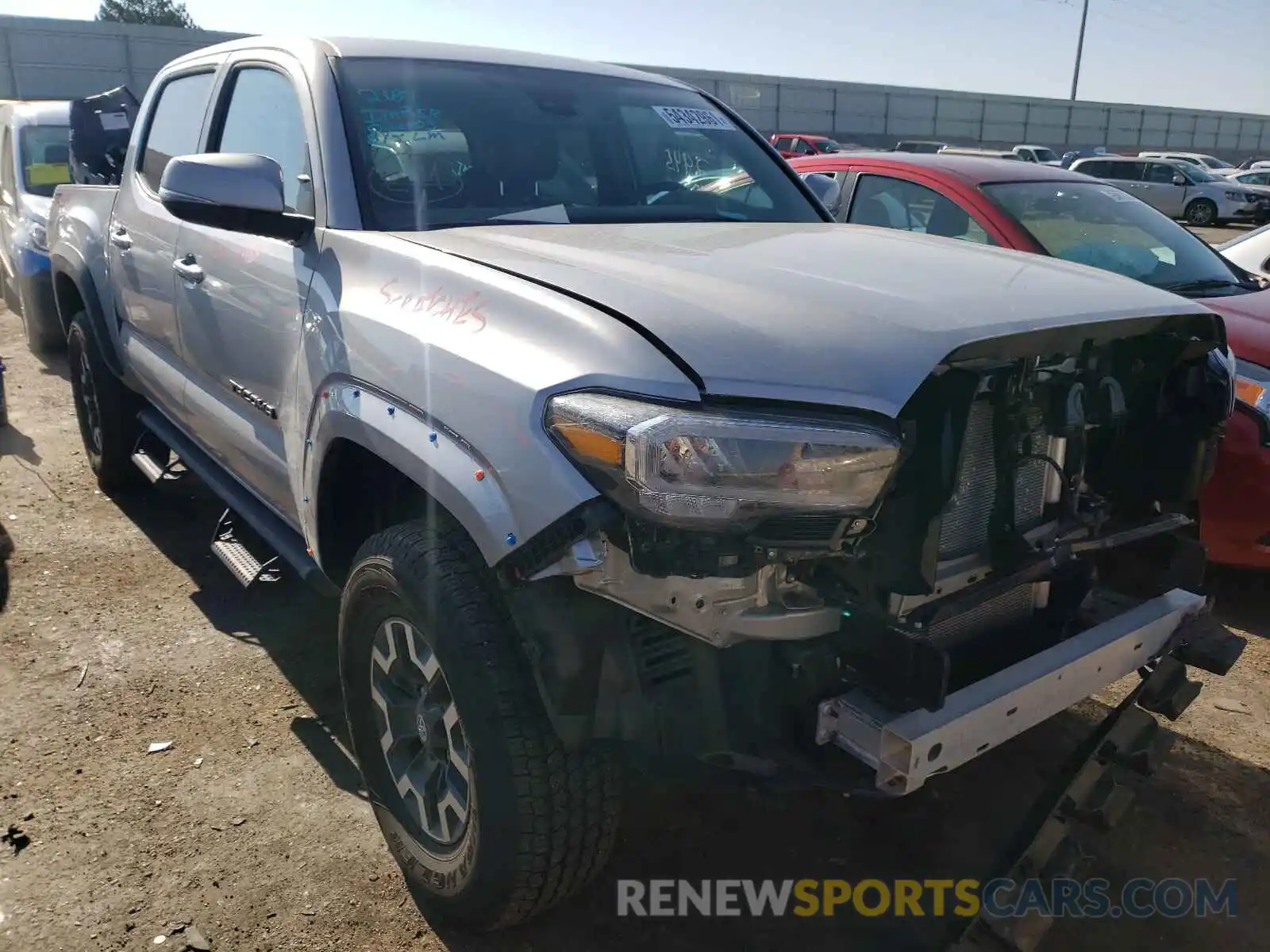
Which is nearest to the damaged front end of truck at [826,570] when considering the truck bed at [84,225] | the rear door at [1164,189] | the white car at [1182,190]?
the truck bed at [84,225]

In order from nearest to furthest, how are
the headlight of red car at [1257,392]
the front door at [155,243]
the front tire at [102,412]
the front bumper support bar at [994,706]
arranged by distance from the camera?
1. the front bumper support bar at [994,706]
2. the front door at [155,243]
3. the headlight of red car at [1257,392]
4. the front tire at [102,412]

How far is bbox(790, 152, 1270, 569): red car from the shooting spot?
3965 mm

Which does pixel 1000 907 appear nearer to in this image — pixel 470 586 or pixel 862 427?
pixel 862 427

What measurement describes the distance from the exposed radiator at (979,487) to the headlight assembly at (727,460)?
1.07 feet

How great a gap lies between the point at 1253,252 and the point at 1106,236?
179cm

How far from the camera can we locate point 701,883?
2.63 m

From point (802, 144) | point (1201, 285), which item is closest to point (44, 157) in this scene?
point (1201, 285)

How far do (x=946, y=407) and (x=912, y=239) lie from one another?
1.19 metres

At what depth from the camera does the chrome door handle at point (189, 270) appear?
3434mm

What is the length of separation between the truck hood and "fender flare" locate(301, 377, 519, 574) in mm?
388

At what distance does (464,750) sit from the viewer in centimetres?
224

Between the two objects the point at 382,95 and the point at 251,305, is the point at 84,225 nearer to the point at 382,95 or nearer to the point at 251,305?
the point at 251,305

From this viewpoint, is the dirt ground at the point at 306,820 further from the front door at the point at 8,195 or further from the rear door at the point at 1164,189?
the rear door at the point at 1164,189

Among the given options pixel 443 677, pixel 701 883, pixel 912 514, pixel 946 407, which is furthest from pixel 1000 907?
pixel 443 677
